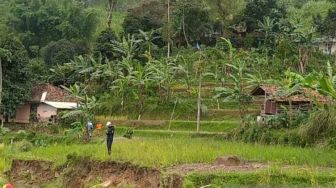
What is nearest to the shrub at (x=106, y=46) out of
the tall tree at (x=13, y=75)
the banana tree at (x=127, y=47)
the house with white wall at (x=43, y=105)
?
the banana tree at (x=127, y=47)

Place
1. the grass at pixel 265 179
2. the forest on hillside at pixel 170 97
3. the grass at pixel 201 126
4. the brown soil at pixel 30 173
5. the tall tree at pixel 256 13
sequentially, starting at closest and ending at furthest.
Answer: the grass at pixel 265 179 → the forest on hillside at pixel 170 97 → the brown soil at pixel 30 173 → the grass at pixel 201 126 → the tall tree at pixel 256 13

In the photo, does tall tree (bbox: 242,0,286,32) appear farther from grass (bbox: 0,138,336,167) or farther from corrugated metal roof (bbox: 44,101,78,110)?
grass (bbox: 0,138,336,167)

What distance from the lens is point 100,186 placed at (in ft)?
51.3

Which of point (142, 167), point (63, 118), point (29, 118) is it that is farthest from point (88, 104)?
point (142, 167)

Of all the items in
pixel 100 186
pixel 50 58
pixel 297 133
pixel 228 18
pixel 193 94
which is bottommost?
pixel 100 186

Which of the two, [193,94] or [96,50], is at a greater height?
[96,50]

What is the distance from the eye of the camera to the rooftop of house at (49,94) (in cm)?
3809

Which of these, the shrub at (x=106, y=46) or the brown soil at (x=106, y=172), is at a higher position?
the shrub at (x=106, y=46)

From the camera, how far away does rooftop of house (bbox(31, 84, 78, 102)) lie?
38.1m

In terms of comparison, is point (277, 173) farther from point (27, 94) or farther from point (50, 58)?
point (50, 58)

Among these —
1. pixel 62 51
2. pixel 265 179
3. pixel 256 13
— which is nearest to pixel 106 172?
pixel 265 179

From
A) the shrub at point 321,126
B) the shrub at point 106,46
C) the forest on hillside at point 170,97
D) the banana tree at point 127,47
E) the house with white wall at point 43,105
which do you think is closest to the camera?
the forest on hillside at point 170,97

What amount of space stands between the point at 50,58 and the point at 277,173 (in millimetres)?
35706

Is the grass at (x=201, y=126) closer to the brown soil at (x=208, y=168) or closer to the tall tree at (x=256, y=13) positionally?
the brown soil at (x=208, y=168)
